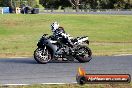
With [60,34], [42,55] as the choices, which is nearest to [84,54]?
[60,34]

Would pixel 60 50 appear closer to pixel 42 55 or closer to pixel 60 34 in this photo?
pixel 60 34

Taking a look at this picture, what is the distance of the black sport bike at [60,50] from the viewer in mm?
17219

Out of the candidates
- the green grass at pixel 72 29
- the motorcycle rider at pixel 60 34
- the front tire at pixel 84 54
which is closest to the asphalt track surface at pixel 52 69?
the front tire at pixel 84 54

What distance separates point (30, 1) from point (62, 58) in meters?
81.0

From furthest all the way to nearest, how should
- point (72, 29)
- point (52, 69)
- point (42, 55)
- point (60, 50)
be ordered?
point (72, 29) < point (60, 50) < point (42, 55) < point (52, 69)

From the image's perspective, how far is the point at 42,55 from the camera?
1723 cm

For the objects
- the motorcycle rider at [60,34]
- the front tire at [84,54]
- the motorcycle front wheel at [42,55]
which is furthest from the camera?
the motorcycle rider at [60,34]

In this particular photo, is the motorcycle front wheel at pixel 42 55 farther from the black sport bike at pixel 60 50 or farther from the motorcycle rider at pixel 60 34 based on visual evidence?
the motorcycle rider at pixel 60 34

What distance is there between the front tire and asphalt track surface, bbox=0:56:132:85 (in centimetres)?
20

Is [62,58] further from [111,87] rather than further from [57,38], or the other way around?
[111,87]

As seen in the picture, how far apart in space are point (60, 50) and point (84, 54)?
0.89 metres

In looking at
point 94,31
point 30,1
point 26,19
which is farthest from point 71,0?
point 94,31

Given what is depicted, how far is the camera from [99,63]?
1716cm

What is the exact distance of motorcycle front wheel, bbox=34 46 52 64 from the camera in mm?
17148
